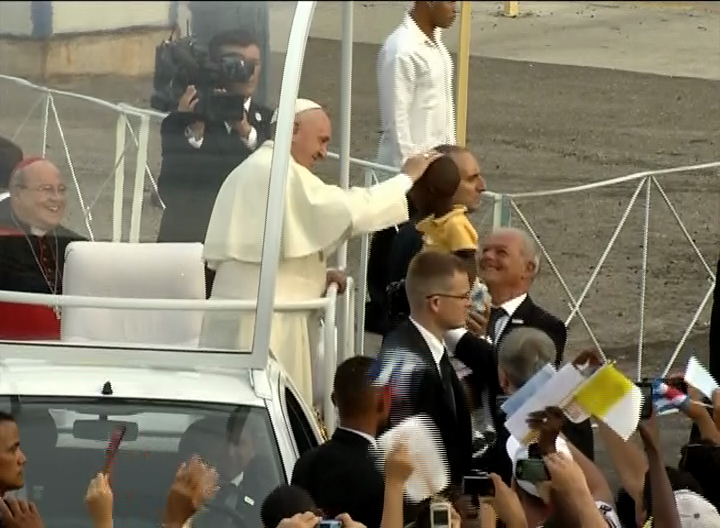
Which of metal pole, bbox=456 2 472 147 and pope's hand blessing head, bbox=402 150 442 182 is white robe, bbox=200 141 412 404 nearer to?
pope's hand blessing head, bbox=402 150 442 182

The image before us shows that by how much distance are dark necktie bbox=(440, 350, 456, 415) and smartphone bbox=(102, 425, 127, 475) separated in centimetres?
104

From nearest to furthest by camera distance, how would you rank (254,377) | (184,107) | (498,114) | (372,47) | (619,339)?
(254,377), (184,107), (372,47), (619,339), (498,114)

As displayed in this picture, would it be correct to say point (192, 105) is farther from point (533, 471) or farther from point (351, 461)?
point (533, 471)

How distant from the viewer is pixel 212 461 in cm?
514

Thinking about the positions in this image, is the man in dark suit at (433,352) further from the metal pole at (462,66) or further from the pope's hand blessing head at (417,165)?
the metal pole at (462,66)

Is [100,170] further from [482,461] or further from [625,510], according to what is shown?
[625,510]

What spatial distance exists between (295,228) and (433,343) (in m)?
0.66

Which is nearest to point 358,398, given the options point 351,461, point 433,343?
point 351,461

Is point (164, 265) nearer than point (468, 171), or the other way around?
point (164, 265)

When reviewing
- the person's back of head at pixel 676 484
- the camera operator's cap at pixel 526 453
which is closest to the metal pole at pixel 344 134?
the camera operator's cap at pixel 526 453

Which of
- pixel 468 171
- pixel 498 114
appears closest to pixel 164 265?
pixel 468 171

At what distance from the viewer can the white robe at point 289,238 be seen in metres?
5.74

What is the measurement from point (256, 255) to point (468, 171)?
48.2 inches

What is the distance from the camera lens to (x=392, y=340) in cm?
575
